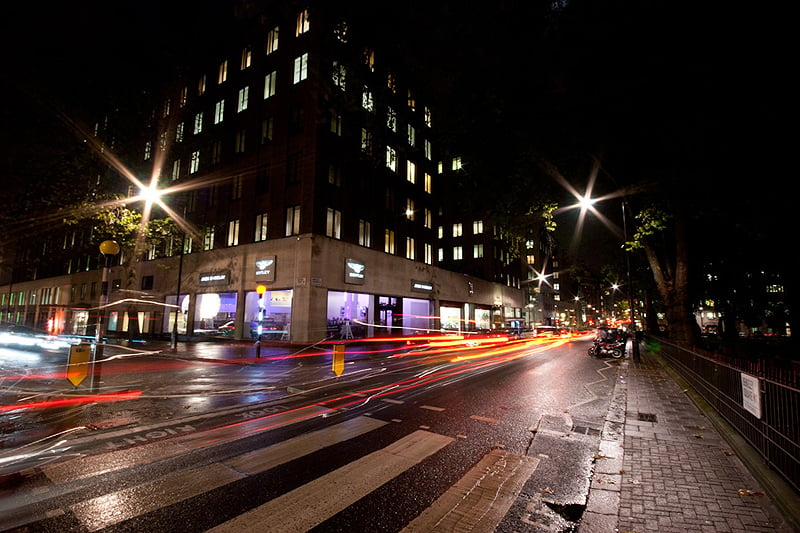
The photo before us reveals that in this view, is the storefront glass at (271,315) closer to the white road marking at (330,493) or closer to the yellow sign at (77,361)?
the yellow sign at (77,361)

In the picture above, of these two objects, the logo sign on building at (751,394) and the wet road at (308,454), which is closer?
the wet road at (308,454)

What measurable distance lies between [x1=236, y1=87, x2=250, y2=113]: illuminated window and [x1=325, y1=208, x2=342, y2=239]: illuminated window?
43.9 feet

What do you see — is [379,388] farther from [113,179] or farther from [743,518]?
[113,179]

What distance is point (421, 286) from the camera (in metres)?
35.0

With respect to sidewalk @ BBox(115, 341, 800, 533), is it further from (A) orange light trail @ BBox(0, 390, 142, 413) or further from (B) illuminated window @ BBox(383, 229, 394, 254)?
(B) illuminated window @ BBox(383, 229, 394, 254)

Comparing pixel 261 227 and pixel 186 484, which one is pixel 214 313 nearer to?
pixel 261 227

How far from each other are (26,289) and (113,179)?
53.4m

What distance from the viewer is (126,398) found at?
8.66 metres

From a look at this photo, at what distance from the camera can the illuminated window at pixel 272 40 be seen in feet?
94.5

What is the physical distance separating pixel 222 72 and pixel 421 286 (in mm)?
27929

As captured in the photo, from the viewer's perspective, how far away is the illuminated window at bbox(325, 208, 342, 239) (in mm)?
25786

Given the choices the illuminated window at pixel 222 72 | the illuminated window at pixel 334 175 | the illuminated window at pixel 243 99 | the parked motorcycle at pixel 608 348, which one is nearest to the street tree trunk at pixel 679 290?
the parked motorcycle at pixel 608 348

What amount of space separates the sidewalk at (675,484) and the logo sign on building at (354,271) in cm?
2081

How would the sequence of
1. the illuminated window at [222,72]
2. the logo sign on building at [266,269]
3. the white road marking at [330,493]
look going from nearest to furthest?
Answer: the white road marking at [330,493], the logo sign on building at [266,269], the illuminated window at [222,72]
